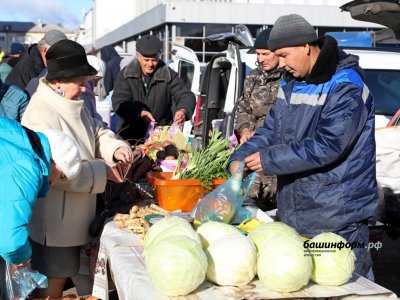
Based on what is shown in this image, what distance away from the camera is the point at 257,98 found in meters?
5.19

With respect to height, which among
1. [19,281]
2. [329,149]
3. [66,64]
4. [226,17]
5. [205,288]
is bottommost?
[19,281]

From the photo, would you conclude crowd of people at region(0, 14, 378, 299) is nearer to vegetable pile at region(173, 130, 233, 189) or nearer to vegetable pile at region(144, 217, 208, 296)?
vegetable pile at region(173, 130, 233, 189)

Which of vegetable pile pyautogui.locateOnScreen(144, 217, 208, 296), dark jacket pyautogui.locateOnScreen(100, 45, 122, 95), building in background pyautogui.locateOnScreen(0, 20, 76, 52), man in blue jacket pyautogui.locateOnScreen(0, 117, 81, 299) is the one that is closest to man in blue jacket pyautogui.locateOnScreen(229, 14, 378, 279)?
vegetable pile pyautogui.locateOnScreen(144, 217, 208, 296)

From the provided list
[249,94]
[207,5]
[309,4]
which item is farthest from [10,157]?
[309,4]

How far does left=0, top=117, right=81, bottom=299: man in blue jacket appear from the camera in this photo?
251 cm

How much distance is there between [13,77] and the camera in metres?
6.92

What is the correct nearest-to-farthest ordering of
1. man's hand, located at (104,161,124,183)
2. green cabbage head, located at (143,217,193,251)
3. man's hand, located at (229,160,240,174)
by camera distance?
1. green cabbage head, located at (143,217,193,251)
2. man's hand, located at (229,160,240,174)
3. man's hand, located at (104,161,124,183)

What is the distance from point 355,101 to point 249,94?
234 cm

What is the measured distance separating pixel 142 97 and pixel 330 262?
4.41m

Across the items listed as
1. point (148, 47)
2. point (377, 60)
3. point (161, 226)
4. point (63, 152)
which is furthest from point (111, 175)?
point (377, 60)

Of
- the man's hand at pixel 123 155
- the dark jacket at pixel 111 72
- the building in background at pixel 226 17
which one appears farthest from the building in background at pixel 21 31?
the man's hand at pixel 123 155

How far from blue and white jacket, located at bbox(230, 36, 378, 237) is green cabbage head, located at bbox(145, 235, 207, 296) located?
0.84 m

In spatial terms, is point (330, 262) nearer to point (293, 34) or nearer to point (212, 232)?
A: point (212, 232)

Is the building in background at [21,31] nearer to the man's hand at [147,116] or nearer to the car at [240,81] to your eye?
the car at [240,81]
